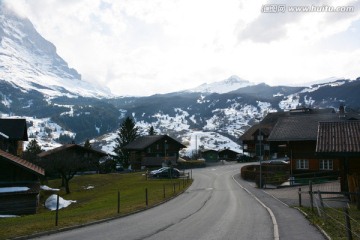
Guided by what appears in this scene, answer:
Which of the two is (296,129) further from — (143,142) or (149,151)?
(143,142)

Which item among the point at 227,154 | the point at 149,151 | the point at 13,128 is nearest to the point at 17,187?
the point at 13,128

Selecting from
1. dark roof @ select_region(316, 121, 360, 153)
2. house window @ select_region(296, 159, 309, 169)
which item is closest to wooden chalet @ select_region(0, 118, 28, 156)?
house window @ select_region(296, 159, 309, 169)

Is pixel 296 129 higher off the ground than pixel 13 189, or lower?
higher

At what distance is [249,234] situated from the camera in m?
15.6

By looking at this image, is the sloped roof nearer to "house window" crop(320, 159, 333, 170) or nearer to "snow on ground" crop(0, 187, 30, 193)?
"house window" crop(320, 159, 333, 170)

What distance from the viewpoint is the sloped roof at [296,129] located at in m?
48.0

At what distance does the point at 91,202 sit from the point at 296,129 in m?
28.0

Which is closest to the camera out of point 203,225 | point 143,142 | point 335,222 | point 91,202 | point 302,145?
point 335,222

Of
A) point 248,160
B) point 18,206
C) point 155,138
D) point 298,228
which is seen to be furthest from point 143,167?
point 298,228

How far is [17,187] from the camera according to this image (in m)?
33.8

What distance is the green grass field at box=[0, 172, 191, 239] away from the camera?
60.1 feet

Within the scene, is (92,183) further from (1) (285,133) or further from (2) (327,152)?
(2) (327,152)

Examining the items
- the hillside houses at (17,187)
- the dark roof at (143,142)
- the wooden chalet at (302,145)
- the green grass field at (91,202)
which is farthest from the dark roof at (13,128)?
the dark roof at (143,142)

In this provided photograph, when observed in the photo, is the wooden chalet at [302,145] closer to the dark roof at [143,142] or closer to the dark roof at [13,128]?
the dark roof at [13,128]
